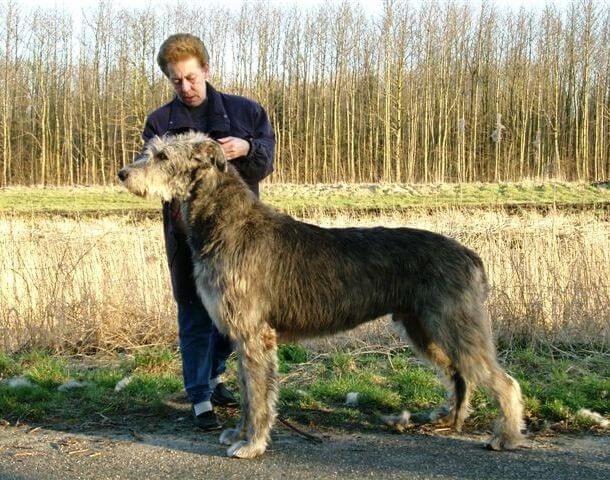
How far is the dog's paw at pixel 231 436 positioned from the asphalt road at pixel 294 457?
81 millimetres

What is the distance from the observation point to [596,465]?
14.1 feet

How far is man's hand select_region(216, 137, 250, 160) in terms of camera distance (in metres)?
5.24

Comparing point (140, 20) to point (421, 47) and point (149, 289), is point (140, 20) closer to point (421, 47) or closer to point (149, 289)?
point (421, 47)

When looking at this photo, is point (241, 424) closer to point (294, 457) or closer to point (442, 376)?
point (294, 457)

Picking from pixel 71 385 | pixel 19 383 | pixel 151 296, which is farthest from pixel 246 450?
pixel 151 296

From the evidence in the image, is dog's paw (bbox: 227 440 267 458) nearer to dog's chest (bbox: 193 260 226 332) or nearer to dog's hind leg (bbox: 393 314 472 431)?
dog's chest (bbox: 193 260 226 332)

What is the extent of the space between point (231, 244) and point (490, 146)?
1512 inches

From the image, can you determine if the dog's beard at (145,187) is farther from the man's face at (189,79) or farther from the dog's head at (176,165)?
the man's face at (189,79)

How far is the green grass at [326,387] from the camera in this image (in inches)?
213

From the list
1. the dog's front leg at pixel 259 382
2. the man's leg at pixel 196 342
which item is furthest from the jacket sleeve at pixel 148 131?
the dog's front leg at pixel 259 382

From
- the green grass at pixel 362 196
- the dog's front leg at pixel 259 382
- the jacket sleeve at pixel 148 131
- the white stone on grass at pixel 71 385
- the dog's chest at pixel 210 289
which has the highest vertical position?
the jacket sleeve at pixel 148 131

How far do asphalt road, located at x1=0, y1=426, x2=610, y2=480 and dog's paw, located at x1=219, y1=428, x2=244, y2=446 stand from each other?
0.08m

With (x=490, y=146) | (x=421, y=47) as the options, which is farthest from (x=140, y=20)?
(x=490, y=146)

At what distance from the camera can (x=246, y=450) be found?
461 cm
